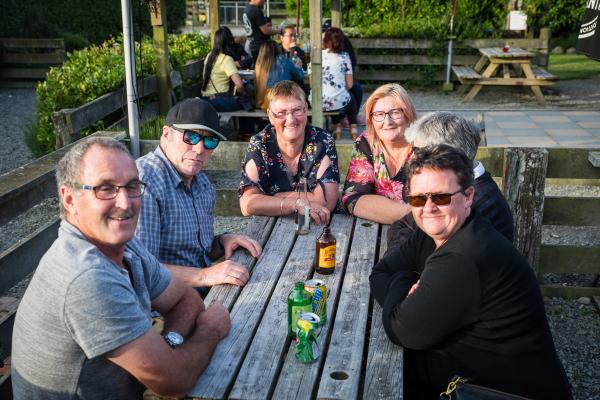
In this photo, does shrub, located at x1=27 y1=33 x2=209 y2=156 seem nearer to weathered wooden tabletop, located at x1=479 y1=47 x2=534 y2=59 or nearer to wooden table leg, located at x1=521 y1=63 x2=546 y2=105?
weathered wooden tabletop, located at x1=479 y1=47 x2=534 y2=59

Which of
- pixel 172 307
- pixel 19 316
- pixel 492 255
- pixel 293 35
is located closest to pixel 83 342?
pixel 19 316

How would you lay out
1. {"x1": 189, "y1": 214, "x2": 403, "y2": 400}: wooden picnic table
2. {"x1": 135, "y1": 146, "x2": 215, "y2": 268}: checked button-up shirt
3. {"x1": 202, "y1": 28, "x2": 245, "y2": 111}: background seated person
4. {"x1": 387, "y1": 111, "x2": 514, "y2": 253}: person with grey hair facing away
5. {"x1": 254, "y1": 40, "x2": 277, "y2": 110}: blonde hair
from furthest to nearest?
{"x1": 202, "y1": 28, "x2": 245, "y2": 111}: background seated person, {"x1": 254, "y1": 40, "x2": 277, "y2": 110}: blonde hair, {"x1": 135, "y1": 146, "x2": 215, "y2": 268}: checked button-up shirt, {"x1": 387, "y1": 111, "x2": 514, "y2": 253}: person with grey hair facing away, {"x1": 189, "y1": 214, "x2": 403, "y2": 400}: wooden picnic table

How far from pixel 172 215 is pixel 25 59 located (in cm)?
1388

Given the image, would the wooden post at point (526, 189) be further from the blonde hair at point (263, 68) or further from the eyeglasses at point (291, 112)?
the blonde hair at point (263, 68)

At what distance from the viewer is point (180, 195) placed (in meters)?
3.17

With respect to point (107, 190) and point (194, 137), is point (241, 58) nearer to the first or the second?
point (194, 137)

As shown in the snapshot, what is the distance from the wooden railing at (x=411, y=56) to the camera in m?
14.3

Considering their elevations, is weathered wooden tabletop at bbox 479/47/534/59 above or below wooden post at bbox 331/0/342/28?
below

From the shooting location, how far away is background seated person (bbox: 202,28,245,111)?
8508 millimetres

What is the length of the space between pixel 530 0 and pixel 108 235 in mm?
17165

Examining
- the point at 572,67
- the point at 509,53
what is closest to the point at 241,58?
the point at 509,53

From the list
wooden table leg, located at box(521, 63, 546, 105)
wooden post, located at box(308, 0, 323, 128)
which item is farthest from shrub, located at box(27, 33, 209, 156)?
wooden table leg, located at box(521, 63, 546, 105)

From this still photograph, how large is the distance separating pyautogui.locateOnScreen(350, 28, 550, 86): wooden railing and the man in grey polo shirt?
12884 millimetres

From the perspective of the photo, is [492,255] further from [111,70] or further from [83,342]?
[111,70]
